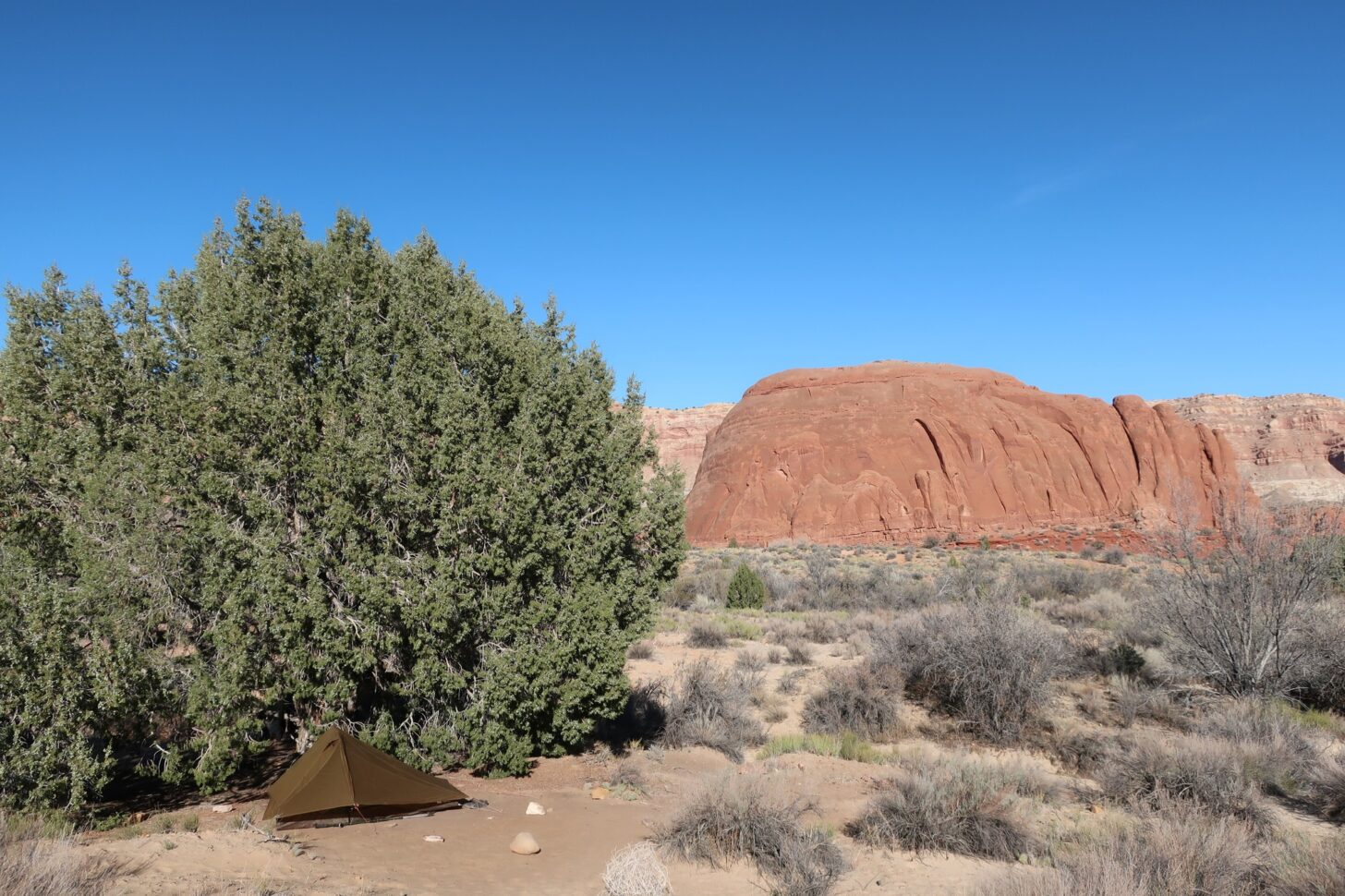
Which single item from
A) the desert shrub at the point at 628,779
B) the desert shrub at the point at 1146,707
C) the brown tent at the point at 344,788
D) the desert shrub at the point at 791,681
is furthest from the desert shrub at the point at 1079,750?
the brown tent at the point at 344,788

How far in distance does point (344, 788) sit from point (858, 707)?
8.52 metres

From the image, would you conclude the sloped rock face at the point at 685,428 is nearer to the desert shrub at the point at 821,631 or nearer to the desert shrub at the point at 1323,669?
the desert shrub at the point at 821,631

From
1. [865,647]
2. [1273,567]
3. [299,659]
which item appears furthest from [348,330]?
[1273,567]

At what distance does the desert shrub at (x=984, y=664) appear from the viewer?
12094 millimetres

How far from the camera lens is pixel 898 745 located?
11766 millimetres

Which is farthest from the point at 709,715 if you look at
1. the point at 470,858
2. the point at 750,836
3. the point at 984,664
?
the point at 470,858

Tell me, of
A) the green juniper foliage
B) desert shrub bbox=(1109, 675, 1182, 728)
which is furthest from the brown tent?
desert shrub bbox=(1109, 675, 1182, 728)

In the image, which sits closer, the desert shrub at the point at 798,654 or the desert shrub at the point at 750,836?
the desert shrub at the point at 750,836

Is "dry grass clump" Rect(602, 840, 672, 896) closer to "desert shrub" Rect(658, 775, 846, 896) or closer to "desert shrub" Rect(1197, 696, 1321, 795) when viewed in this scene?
"desert shrub" Rect(658, 775, 846, 896)

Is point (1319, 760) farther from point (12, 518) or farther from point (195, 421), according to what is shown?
point (12, 518)

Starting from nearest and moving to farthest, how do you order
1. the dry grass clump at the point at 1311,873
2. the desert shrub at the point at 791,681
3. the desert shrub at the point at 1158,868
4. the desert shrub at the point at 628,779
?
the dry grass clump at the point at 1311,873
the desert shrub at the point at 1158,868
the desert shrub at the point at 628,779
the desert shrub at the point at 791,681

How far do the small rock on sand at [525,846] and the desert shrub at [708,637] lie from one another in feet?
38.3

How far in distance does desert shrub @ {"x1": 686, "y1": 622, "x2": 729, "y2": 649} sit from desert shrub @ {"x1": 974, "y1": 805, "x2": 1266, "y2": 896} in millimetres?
12588

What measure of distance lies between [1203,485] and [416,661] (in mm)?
57730
